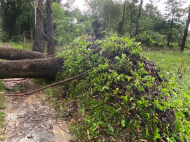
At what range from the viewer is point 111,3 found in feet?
53.6

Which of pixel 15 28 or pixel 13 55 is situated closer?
pixel 13 55

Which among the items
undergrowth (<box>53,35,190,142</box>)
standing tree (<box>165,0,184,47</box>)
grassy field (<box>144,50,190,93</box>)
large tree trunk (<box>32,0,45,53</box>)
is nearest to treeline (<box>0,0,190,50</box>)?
standing tree (<box>165,0,184,47</box>)

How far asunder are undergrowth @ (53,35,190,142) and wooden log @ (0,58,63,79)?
1015mm

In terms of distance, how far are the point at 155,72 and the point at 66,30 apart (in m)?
10.0

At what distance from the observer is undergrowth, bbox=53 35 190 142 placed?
177 centimetres

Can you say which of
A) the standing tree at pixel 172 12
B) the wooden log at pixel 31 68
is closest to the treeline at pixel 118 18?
the standing tree at pixel 172 12

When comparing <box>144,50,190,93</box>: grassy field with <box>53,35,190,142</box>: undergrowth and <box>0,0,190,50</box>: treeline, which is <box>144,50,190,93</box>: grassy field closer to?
<box>53,35,190,142</box>: undergrowth

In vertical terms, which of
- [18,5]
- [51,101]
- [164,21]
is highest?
[18,5]

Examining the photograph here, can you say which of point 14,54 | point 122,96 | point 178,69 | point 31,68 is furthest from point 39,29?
point 122,96

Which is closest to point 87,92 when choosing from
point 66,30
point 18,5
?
point 66,30

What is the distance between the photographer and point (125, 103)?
6.70ft

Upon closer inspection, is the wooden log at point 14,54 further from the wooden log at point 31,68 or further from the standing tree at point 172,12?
the standing tree at point 172,12

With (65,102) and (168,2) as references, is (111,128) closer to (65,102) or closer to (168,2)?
(65,102)

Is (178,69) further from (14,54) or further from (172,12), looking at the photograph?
(172,12)
